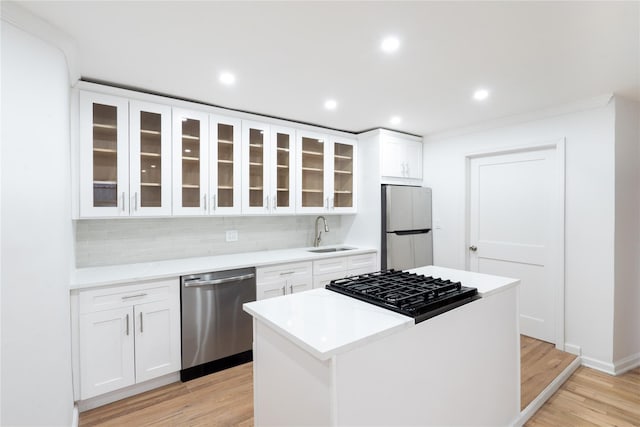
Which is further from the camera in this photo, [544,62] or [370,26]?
[544,62]

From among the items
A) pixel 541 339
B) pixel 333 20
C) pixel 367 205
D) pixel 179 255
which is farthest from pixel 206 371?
pixel 541 339

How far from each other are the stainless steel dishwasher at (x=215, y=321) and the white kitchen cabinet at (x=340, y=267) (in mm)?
772

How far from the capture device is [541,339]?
3.32 meters

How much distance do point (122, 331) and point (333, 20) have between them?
2.49 meters

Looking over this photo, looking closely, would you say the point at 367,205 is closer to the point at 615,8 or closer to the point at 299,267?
the point at 299,267

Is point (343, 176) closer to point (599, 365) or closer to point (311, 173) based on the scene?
point (311, 173)

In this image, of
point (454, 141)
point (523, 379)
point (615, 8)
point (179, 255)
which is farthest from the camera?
point (454, 141)

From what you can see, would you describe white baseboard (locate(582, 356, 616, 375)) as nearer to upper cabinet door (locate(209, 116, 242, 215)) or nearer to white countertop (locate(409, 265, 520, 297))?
white countertop (locate(409, 265, 520, 297))

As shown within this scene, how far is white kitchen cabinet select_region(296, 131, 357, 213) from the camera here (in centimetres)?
367

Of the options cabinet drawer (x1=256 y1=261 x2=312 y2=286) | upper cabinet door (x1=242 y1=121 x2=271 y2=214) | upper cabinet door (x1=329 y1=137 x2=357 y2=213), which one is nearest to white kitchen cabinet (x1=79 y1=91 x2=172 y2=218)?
upper cabinet door (x1=242 y1=121 x2=271 y2=214)

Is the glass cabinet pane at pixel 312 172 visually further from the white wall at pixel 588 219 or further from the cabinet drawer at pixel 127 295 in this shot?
the white wall at pixel 588 219

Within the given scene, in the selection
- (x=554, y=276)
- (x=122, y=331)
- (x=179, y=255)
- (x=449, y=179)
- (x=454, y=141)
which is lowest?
(x=122, y=331)

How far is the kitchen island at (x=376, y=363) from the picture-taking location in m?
1.16

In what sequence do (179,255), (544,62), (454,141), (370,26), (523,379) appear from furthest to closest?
(454,141), (179,255), (523,379), (544,62), (370,26)
